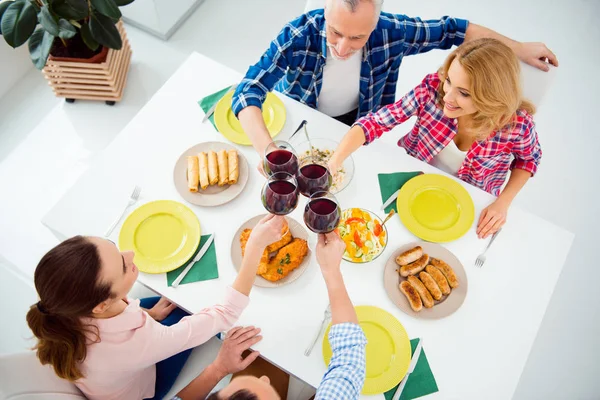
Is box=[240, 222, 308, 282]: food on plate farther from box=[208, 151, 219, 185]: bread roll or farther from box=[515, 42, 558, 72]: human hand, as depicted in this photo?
box=[515, 42, 558, 72]: human hand

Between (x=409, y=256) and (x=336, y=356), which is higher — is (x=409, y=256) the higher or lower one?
the higher one

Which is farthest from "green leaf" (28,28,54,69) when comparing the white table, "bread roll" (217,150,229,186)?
"bread roll" (217,150,229,186)

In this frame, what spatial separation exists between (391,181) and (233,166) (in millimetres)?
592

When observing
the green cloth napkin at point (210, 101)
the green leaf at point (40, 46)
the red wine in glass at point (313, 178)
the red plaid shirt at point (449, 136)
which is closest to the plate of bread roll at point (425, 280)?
the red wine in glass at point (313, 178)

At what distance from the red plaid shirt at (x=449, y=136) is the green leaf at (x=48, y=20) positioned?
1.54 m

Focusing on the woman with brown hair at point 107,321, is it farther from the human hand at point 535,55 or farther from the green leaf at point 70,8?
the green leaf at point 70,8

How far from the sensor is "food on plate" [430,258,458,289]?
1609mm

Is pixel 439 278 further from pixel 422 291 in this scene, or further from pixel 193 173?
pixel 193 173

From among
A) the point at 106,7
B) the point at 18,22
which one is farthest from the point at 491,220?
the point at 18,22

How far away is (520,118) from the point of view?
1.83 m

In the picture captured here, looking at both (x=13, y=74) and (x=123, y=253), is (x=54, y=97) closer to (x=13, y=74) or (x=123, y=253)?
(x=13, y=74)

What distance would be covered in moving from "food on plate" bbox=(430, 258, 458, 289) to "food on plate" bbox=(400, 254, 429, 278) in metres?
0.03

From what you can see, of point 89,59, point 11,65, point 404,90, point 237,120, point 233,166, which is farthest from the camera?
point 404,90

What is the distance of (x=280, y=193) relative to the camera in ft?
4.74
